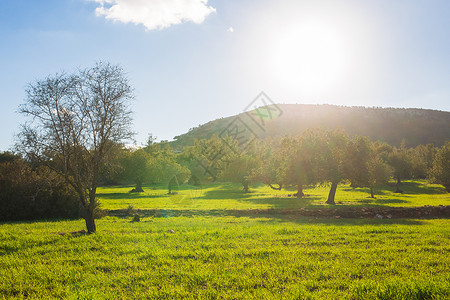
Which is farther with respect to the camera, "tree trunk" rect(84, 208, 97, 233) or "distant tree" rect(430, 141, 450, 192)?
"distant tree" rect(430, 141, 450, 192)

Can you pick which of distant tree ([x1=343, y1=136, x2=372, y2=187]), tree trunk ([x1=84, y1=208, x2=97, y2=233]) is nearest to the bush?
tree trunk ([x1=84, y1=208, x2=97, y2=233])

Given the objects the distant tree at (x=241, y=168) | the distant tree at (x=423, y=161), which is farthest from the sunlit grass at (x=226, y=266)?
the distant tree at (x=423, y=161)

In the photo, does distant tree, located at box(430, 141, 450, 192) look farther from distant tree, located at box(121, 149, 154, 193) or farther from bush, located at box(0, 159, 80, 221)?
distant tree, located at box(121, 149, 154, 193)

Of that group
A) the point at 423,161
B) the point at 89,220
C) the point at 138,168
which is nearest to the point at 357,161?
the point at 89,220

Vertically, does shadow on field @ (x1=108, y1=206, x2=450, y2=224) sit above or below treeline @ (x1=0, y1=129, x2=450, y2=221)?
below

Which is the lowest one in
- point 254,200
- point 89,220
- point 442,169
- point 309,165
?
point 254,200

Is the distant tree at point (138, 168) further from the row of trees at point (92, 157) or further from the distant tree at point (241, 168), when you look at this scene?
the row of trees at point (92, 157)

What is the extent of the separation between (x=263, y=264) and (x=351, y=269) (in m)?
2.80

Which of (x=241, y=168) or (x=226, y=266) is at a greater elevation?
(x=241, y=168)

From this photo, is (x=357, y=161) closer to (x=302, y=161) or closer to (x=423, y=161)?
(x=302, y=161)

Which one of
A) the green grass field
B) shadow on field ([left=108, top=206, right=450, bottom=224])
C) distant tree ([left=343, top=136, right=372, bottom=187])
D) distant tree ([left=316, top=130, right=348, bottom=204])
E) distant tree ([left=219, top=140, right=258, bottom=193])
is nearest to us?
the green grass field

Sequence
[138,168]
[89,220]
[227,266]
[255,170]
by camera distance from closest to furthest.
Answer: [227,266] < [89,220] < [255,170] < [138,168]

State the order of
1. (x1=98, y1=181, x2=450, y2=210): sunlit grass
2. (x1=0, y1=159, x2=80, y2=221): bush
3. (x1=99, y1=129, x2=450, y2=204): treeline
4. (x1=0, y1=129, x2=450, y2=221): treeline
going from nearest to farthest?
(x1=0, y1=159, x2=80, y2=221): bush
(x1=0, y1=129, x2=450, y2=221): treeline
(x1=98, y1=181, x2=450, y2=210): sunlit grass
(x1=99, y1=129, x2=450, y2=204): treeline

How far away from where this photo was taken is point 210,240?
40.3 feet
